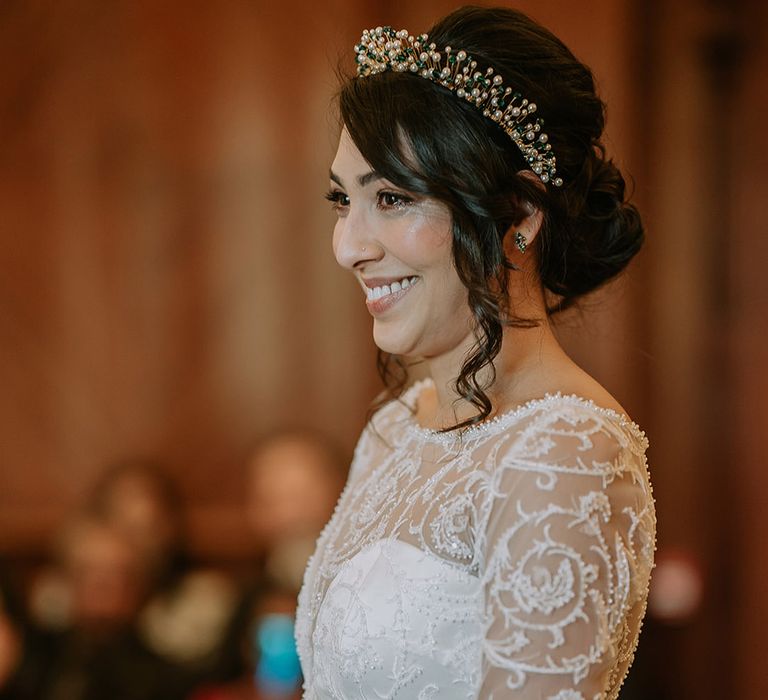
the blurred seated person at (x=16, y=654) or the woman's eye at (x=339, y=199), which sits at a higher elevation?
the woman's eye at (x=339, y=199)

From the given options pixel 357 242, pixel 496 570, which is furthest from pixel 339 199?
pixel 496 570

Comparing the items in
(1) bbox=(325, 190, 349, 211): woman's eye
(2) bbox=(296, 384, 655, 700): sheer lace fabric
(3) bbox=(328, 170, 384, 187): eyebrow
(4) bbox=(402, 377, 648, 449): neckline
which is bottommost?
(2) bbox=(296, 384, 655, 700): sheer lace fabric

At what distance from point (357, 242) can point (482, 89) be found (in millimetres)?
310

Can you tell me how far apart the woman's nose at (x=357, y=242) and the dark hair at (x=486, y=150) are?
0.38 feet

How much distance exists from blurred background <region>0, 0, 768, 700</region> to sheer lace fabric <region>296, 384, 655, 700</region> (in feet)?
9.09

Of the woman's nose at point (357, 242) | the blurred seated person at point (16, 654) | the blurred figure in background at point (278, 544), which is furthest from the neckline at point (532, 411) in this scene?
the blurred seated person at point (16, 654)

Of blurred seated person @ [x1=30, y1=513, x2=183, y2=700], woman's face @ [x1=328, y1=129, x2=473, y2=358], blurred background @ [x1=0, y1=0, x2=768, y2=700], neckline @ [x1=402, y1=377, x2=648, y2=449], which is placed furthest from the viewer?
blurred background @ [x1=0, y1=0, x2=768, y2=700]

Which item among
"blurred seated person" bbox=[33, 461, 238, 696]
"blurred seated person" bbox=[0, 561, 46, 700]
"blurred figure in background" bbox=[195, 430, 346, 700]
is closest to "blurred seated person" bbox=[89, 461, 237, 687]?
"blurred seated person" bbox=[33, 461, 238, 696]

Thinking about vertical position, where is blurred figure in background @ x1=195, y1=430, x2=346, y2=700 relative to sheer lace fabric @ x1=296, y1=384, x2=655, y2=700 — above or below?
below

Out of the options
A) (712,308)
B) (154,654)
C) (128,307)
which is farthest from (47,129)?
(712,308)

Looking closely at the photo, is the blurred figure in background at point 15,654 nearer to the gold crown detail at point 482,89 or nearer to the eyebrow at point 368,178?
the eyebrow at point 368,178

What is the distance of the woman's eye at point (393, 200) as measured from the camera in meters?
1.72

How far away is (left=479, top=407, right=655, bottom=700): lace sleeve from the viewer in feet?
4.73

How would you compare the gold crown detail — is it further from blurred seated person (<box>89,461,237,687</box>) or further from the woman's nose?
blurred seated person (<box>89,461,237,687</box>)
